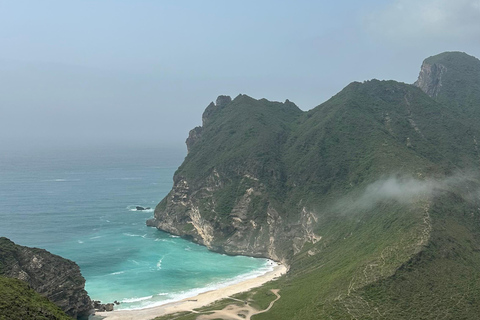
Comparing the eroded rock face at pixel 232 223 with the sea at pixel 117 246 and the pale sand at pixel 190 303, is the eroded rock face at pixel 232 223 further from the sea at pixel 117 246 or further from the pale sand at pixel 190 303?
the pale sand at pixel 190 303

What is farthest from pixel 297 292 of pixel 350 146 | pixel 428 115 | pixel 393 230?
pixel 428 115

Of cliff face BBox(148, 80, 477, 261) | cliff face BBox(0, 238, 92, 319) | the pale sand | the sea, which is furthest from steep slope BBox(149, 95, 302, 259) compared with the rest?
cliff face BBox(0, 238, 92, 319)

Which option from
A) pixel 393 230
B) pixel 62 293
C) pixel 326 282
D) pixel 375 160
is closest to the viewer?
pixel 62 293

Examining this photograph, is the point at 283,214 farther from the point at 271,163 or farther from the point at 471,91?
the point at 471,91

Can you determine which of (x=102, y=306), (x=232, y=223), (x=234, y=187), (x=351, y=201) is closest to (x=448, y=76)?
(x=351, y=201)

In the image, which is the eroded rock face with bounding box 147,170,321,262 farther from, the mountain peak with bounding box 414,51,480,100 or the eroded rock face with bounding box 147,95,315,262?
the mountain peak with bounding box 414,51,480,100
